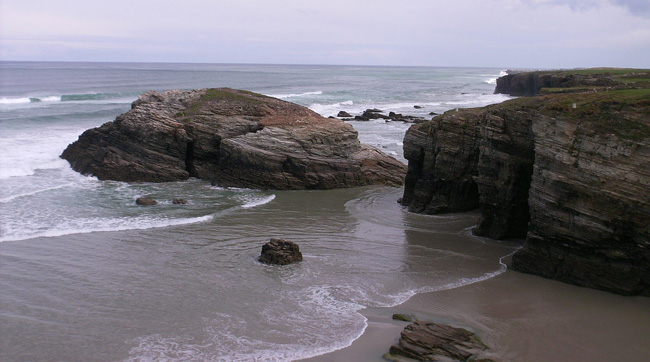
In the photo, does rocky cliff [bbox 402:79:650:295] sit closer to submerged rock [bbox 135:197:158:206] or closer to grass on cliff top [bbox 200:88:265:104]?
submerged rock [bbox 135:197:158:206]

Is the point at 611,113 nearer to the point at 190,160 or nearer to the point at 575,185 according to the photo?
the point at 575,185

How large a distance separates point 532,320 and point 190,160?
20864 mm

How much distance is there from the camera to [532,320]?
12820 millimetres

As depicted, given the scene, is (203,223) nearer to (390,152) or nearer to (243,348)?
(243,348)

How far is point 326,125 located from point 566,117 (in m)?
15.3

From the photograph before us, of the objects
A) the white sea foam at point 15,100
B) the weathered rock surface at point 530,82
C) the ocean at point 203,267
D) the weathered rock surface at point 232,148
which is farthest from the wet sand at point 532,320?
the white sea foam at point 15,100

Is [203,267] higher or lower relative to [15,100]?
lower

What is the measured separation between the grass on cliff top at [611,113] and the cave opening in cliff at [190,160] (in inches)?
743

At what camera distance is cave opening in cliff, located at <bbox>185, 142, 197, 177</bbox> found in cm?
2923

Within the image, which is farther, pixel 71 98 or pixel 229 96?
pixel 71 98

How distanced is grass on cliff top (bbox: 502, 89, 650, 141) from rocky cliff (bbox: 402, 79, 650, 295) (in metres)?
0.02

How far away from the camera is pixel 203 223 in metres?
20.7

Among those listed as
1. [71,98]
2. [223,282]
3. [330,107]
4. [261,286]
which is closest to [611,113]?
[261,286]

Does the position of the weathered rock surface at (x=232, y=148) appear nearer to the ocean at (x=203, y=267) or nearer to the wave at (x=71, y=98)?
the ocean at (x=203, y=267)
